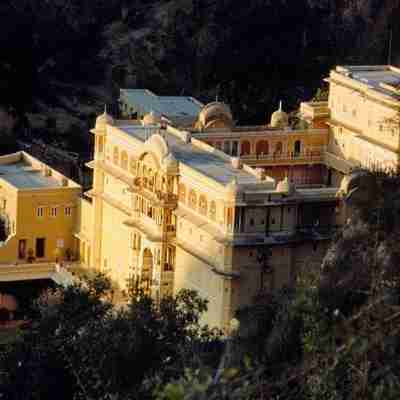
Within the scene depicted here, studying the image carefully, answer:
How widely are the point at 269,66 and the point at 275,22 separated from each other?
2.60 metres

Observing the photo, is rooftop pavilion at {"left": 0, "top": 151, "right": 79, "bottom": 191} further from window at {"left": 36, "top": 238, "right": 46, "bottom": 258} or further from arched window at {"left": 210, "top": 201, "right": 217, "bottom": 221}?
arched window at {"left": 210, "top": 201, "right": 217, "bottom": 221}

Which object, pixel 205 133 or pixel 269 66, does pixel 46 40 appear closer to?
pixel 269 66

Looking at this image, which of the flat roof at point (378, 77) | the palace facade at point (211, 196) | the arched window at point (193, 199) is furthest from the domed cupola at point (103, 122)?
the flat roof at point (378, 77)

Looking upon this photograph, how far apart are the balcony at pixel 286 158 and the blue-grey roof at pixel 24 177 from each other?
267 inches

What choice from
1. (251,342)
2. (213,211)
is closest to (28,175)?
(213,211)

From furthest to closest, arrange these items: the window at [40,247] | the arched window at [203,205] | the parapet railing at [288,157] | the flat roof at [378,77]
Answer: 1. the window at [40,247]
2. the parapet railing at [288,157]
3. the flat roof at [378,77]
4. the arched window at [203,205]

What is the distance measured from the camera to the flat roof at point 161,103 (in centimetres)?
7900

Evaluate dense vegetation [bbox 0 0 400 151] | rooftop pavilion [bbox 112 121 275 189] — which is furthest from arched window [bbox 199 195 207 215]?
dense vegetation [bbox 0 0 400 151]

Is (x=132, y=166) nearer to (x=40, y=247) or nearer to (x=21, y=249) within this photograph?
(x=40, y=247)

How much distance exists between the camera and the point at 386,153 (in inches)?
2447

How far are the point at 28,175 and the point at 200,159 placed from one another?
32.3 feet

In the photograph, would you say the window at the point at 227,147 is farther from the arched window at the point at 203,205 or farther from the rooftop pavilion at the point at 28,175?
the arched window at the point at 203,205

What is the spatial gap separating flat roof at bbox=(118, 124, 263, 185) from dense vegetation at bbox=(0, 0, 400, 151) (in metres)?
20.8

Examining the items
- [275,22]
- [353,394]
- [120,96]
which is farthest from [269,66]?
[353,394]
